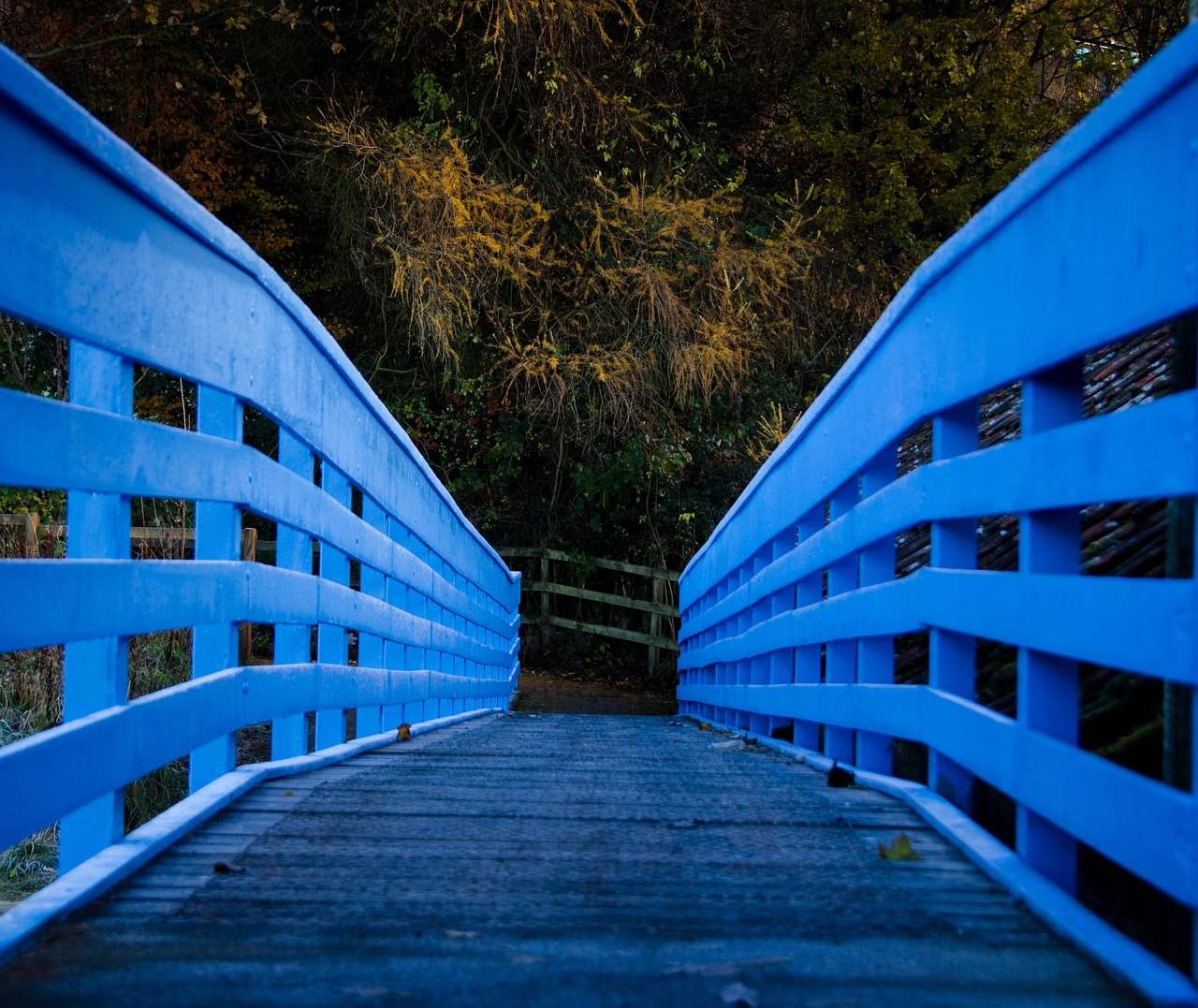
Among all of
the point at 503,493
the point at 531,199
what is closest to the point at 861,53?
the point at 531,199

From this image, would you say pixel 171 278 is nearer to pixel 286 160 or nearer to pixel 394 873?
pixel 394 873

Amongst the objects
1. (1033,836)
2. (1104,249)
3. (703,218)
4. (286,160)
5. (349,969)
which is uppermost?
(286,160)

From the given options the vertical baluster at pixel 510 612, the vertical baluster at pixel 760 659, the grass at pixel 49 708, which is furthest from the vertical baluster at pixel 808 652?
the vertical baluster at pixel 510 612

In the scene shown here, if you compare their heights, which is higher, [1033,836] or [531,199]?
[531,199]

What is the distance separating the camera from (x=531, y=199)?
12461mm

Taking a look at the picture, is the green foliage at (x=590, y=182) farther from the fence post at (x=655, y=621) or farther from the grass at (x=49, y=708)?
the grass at (x=49, y=708)

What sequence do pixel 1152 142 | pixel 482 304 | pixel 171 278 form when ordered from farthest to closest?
pixel 482 304 < pixel 171 278 < pixel 1152 142

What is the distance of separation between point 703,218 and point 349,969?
11694mm

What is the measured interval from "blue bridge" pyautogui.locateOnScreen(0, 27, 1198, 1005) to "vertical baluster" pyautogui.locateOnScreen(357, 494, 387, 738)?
118cm

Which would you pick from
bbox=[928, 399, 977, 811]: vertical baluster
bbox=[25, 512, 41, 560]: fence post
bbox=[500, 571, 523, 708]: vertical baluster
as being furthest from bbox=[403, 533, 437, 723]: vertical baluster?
bbox=[500, 571, 523, 708]: vertical baluster

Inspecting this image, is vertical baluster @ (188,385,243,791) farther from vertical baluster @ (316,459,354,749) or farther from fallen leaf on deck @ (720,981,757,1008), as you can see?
fallen leaf on deck @ (720,981,757,1008)

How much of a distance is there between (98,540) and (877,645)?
2128 millimetres

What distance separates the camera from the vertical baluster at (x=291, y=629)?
319 cm

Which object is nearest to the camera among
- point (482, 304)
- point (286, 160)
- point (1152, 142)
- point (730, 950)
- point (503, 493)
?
point (1152, 142)
